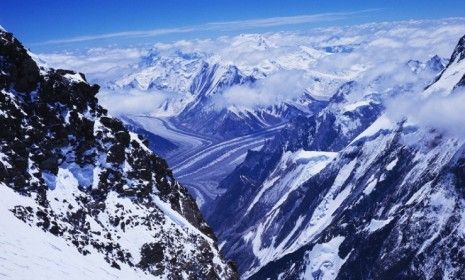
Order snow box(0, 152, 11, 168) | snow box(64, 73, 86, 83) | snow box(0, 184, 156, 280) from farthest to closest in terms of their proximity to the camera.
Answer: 1. snow box(64, 73, 86, 83)
2. snow box(0, 152, 11, 168)
3. snow box(0, 184, 156, 280)

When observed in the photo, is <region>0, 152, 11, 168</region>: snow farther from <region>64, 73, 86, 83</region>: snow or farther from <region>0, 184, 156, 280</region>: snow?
<region>64, 73, 86, 83</region>: snow

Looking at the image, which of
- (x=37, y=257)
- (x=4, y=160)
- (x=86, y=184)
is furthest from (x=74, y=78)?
(x=37, y=257)

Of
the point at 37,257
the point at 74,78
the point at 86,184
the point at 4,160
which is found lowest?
the point at 37,257

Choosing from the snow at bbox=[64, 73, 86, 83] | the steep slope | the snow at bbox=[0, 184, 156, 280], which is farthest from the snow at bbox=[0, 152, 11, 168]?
the snow at bbox=[64, 73, 86, 83]

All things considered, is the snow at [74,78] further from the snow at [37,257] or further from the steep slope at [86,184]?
the snow at [37,257]

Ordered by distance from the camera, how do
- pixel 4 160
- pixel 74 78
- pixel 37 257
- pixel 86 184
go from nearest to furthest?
pixel 37 257 < pixel 4 160 < pixel 86 184 < pixel 74 78

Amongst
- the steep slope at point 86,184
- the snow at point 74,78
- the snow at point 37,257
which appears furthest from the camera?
the snow at point 74,78

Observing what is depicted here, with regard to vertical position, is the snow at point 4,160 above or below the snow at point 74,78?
below

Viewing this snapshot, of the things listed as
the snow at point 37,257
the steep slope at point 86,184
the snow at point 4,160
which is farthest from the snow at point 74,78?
the snow at point 37,257

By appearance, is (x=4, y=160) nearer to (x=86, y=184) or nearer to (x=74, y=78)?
(x=86, y=184)
